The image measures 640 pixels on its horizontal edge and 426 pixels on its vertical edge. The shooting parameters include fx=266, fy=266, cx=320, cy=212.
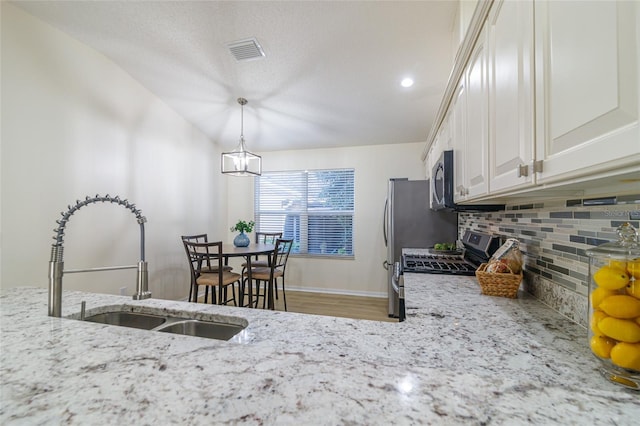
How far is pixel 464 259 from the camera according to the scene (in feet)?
7.32

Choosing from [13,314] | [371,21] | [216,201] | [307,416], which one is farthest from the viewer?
[216,201]

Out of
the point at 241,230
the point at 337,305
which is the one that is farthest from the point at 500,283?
the point at 241,230

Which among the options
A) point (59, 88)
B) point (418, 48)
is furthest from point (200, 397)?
point (59, 88)

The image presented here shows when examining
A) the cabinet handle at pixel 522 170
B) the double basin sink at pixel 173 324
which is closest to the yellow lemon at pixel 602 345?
the cabinet handle at pixel 522 170

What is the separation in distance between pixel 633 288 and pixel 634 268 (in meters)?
0.05

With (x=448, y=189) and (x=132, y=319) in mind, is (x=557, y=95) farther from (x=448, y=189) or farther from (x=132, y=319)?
(x=132, y=319)

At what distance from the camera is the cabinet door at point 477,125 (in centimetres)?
127

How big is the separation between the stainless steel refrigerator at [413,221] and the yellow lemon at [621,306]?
247 cm

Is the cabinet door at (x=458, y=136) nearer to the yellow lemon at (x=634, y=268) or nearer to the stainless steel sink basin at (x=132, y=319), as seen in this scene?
the yellow lemon at (x=634, y=268)

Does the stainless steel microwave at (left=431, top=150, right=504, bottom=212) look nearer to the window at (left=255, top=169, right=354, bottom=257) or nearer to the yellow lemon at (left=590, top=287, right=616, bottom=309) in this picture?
the yellow lemon at (left=590, top=287, right=616, bottom=309)

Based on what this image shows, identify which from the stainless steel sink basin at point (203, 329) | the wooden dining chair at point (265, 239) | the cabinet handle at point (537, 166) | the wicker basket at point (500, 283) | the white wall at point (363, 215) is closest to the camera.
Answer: the cabinet handle at point (537, 166)

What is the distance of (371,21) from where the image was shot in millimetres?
2127

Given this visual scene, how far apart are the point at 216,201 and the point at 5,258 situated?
2.70 meters

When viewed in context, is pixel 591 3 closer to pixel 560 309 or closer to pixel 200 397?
pixel 560 309
